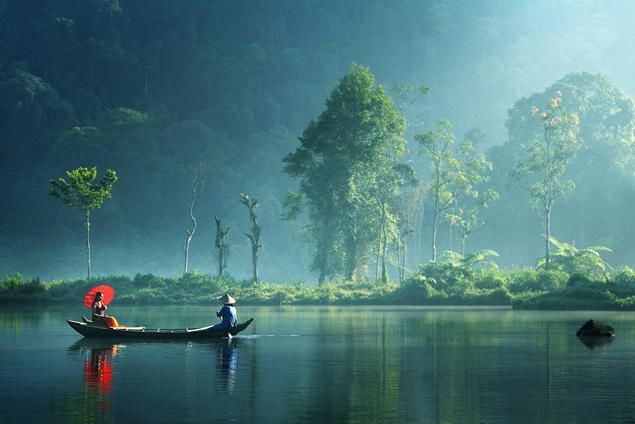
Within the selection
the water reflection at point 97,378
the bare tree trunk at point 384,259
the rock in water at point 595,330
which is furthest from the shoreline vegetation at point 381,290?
the water reflection at point 97,378

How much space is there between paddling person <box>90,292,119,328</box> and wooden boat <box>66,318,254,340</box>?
0.40 metres

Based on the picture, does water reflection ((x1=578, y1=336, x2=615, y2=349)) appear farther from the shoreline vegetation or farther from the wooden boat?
the shoreline vegetation

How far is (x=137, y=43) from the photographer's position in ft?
636

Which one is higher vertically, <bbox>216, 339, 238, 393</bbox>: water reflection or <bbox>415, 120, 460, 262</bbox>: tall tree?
<bbox>415, 120, 460, 262</bbox>: tall tree

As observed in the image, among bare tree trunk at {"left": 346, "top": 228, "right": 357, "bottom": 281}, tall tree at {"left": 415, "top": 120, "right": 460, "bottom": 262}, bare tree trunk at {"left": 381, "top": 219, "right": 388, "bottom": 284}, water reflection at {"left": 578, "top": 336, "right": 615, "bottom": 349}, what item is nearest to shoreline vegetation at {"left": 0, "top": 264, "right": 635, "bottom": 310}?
bare tree trunk at {"left": 381, "top": 219, "right": 388, "bottom": 284}

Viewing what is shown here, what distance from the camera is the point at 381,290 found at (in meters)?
86.8

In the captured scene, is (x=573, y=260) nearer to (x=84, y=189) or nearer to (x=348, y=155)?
(x=348, y=155)

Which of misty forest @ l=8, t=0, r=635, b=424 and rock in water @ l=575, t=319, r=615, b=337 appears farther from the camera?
rock in water @ l=575, t=319, r=615, b=337

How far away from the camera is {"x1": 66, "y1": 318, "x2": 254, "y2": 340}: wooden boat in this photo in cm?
4259

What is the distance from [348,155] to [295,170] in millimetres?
4974

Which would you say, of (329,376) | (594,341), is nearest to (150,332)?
(329,376)

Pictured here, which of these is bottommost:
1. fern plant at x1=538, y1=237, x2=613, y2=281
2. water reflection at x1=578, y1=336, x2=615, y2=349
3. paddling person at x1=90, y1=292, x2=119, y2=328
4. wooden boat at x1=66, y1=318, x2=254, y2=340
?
water reflection at x1=578, y1=336, x2=615, y2=349

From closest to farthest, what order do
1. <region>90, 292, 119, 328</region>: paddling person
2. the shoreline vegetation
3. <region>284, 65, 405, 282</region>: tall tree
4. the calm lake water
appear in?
the calm lake water → <region>90, 292, 119, 328</region>: paddling person → the shoreline vegetation → <region>284, 65, 405, 282</region>: tall tree

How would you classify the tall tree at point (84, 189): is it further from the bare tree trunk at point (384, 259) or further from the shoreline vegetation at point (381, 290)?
the bare tree trunk at point (384, 259)
